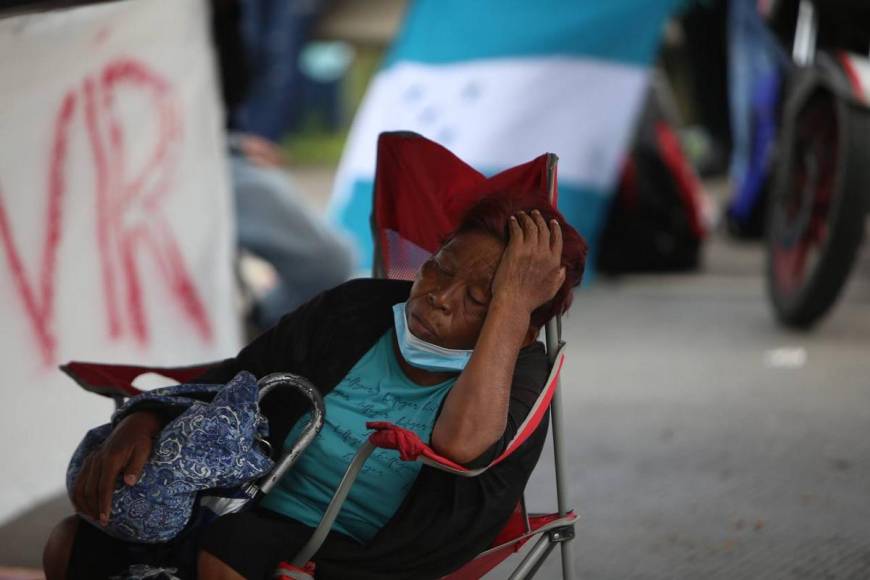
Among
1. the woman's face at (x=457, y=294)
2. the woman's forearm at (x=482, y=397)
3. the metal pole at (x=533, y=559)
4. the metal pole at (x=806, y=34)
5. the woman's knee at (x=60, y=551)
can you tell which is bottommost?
the metal pole at (x=533, y=559)

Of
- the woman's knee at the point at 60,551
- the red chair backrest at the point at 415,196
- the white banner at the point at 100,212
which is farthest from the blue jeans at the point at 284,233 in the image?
the woman's knee at the point at 60,551

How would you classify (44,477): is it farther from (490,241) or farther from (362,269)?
(362,269)

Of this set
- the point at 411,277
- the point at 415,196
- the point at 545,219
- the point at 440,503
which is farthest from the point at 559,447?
the point at 415,196

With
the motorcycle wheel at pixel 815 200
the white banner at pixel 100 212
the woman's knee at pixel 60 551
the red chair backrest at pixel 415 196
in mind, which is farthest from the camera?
the motorcycle wheel at pixel 815 200

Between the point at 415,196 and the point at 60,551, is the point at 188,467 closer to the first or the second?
the point at 60,551

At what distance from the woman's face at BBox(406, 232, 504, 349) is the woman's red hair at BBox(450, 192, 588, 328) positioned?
2cm

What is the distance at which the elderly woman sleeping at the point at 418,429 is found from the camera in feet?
7.20

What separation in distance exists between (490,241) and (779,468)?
180cm

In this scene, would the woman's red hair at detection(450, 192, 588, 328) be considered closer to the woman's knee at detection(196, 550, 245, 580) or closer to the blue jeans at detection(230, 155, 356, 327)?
the woman's knee at detection(196, 550, 245, 580)

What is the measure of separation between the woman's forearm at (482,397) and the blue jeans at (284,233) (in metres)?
3.30

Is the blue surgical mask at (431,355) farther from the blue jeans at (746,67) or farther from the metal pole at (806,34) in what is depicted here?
the blue jeans at (746,67)

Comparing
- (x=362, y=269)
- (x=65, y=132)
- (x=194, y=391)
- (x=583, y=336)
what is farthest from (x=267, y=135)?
(x=194, y=391)

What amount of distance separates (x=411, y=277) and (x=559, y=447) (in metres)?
0.57

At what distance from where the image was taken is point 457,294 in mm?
2297
